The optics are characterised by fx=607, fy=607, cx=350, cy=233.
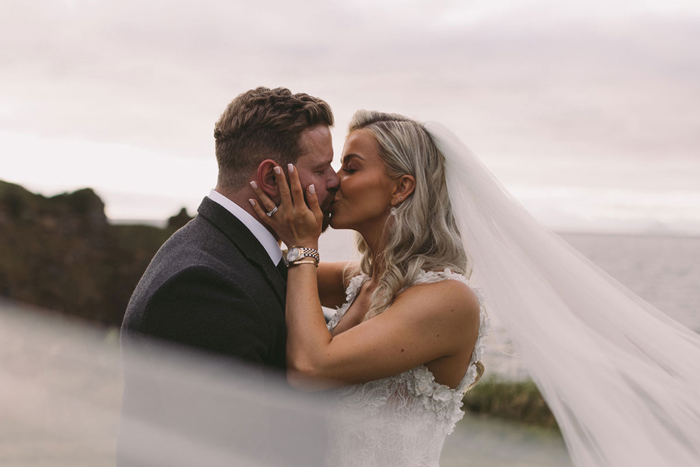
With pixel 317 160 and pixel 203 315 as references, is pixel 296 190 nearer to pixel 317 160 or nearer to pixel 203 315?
pixel 317 160

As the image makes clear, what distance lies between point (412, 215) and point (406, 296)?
1.67 ft

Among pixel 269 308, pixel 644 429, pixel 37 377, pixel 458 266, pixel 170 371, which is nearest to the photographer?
pixel 170 371

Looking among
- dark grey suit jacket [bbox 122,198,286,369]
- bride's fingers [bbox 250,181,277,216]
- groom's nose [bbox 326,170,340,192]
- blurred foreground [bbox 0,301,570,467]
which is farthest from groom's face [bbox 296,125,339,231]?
blurred foreground [bbox 0,301,570,467]

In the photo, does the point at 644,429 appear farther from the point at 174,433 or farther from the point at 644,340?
the point at 174,433

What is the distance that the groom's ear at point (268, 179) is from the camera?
305cm

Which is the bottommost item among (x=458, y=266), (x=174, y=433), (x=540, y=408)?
(x=540, y=408)

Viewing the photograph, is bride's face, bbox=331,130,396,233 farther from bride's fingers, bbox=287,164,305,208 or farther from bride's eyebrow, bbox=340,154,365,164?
bride's fingers, bbox=287,164,305,208

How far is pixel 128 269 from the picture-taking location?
9.83m

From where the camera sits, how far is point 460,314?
328 centimetres

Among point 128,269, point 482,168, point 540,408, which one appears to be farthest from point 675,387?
point 128,269

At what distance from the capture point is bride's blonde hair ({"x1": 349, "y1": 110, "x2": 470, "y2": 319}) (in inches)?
138

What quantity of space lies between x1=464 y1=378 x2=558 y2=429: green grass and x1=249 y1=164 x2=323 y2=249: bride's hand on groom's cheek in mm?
6929

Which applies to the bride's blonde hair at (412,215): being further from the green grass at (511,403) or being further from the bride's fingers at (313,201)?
the green grass at (511,403)

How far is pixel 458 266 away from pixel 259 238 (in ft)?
4.09
